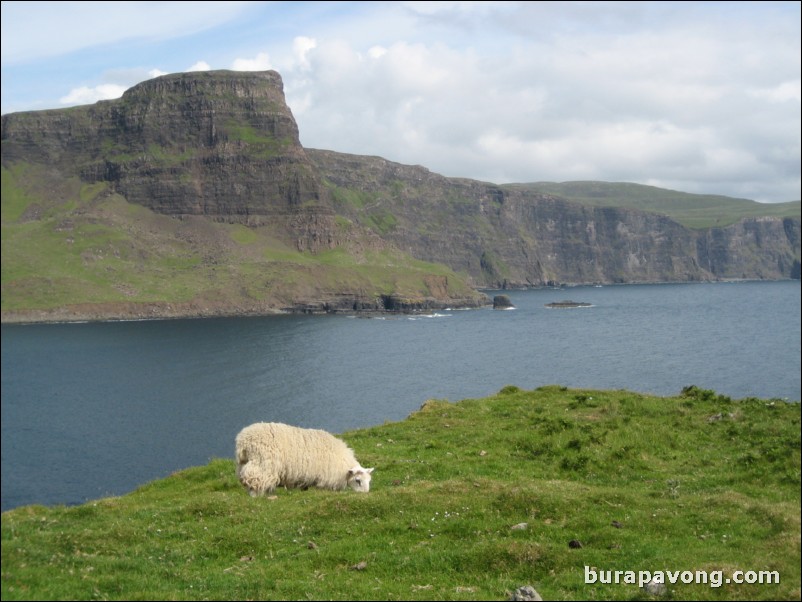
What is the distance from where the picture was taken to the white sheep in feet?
73.0

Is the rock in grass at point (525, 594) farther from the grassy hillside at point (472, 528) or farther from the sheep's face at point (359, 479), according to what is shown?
the sheep's face at point (359, 479)

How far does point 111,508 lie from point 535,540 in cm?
1257

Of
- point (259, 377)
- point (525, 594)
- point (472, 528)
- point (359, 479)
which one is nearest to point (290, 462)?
point (359, 479)

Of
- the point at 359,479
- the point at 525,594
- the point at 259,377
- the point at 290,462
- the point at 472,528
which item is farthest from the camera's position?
the point at 259,377

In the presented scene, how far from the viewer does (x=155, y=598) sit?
11.2 meters

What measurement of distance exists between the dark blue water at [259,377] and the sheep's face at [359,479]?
39.1 metres

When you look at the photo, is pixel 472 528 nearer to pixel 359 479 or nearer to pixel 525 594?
pixel 525 594

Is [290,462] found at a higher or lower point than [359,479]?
higher

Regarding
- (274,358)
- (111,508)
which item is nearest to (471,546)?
(111,508)

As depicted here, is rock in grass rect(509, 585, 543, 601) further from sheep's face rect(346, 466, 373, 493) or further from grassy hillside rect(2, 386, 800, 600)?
sheep's face rect(346, 466, 373, 493)

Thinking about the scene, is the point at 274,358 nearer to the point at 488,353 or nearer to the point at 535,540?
the point at 488,353

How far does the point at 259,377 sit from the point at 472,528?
10393 centimetres

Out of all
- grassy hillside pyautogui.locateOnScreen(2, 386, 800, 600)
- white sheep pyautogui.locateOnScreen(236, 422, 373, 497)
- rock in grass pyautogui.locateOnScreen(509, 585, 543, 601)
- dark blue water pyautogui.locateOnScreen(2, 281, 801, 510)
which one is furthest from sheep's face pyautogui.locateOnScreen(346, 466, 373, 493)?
dark blue water pyautogui.locateOnScreen(2, 281, 801, 510)

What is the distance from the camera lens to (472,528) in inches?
658
